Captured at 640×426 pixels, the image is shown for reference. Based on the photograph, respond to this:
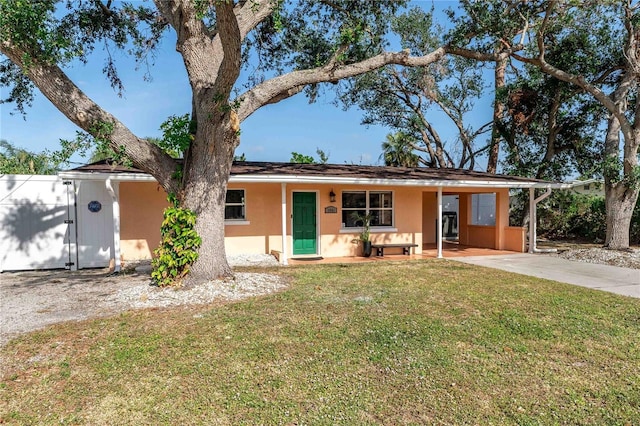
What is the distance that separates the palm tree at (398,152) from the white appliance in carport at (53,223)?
15003mm

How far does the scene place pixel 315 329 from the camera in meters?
4.89

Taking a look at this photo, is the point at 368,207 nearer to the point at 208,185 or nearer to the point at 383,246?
the point at 383,246

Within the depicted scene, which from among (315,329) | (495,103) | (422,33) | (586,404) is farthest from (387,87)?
(586,404)

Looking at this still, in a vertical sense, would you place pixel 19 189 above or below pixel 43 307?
above

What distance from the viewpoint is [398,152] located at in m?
21.2

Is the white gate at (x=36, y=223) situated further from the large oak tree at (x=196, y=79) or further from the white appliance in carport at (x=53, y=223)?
the large oak tree at (x=196, y=79)

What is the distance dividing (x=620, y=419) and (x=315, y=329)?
10.1ft

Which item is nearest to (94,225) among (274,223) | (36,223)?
(36,223)

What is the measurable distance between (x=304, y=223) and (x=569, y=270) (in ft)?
23.6

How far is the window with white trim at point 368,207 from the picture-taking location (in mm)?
12289

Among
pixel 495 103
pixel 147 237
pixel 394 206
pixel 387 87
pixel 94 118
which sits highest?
pixel 387 87

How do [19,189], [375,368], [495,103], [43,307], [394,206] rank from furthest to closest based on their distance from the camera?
[495,103] < [394,206] < [19,189] < [43,307] < [375,368]

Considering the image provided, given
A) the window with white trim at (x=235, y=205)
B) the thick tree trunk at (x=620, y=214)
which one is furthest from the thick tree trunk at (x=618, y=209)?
the window with white trim at (x=235, y=205)

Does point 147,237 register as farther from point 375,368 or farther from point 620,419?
point 620,419
